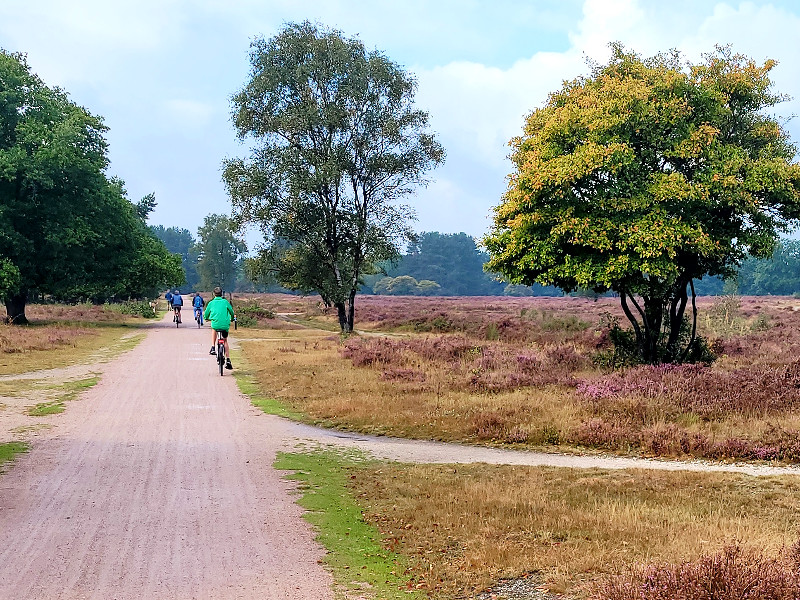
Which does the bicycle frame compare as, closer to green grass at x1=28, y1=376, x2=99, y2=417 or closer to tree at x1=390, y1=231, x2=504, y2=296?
green grass at x1=28, y1=376, x2=99, y2=417

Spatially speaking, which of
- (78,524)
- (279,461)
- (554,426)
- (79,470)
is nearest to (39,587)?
(78,524)

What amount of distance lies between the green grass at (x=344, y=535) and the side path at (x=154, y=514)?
17cm

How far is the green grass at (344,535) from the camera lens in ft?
17.1

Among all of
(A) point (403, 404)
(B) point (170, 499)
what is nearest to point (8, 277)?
(A) point (403, 404)

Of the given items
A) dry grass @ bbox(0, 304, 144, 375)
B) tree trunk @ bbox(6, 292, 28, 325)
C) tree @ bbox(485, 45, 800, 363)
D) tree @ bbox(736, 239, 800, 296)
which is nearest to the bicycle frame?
dry grass @ bbox(0, 304, 144, 375)

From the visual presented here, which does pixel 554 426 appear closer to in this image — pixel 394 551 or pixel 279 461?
pixel 279 461

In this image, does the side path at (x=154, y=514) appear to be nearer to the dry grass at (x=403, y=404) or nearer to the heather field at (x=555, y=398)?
the dry grass at (x=403, y=404)

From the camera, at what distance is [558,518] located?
21.9 feet

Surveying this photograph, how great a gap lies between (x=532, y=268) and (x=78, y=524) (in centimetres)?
1431

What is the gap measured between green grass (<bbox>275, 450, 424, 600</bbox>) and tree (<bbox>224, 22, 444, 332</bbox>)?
26486 millimetres

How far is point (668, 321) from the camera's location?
20203 mm

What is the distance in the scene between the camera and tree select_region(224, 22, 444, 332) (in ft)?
115

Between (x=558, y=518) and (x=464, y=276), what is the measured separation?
175 m

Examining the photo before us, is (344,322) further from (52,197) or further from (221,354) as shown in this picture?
(221,354)
